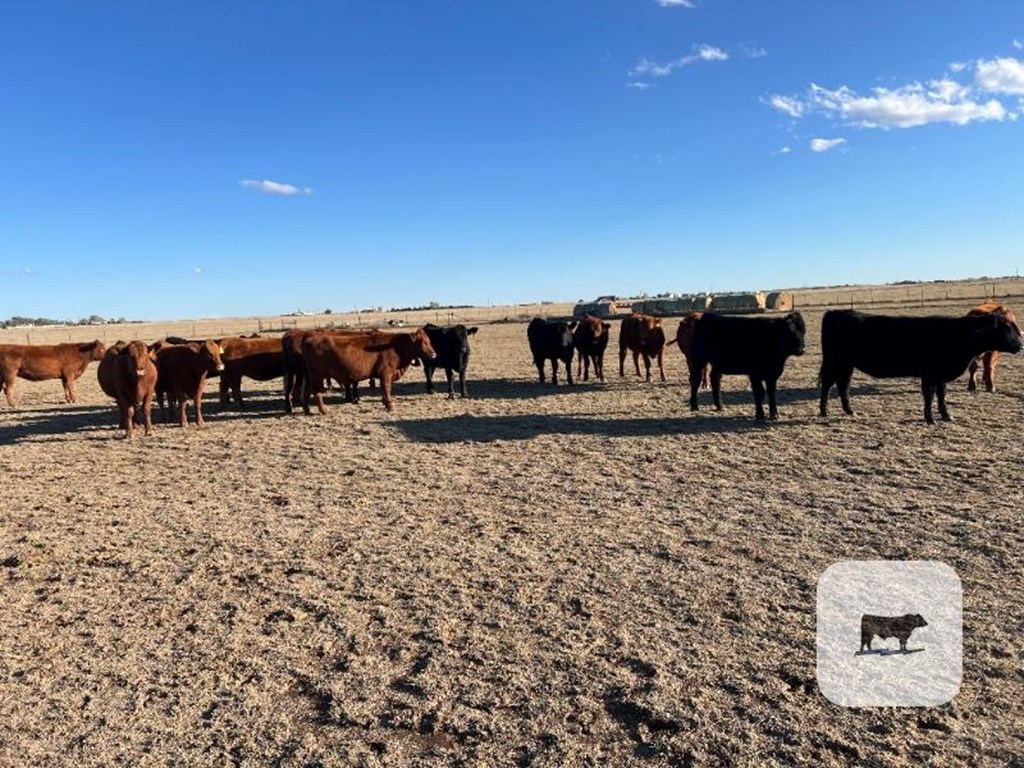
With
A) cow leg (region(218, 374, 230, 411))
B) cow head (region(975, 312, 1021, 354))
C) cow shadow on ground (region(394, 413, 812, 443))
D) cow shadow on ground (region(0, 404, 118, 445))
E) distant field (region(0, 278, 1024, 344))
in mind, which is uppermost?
distant field (region(0, 278, 1024, 344))

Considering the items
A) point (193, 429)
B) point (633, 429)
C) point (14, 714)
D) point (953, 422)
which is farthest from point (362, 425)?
point (953, 422)

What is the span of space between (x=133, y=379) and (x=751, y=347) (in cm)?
1002

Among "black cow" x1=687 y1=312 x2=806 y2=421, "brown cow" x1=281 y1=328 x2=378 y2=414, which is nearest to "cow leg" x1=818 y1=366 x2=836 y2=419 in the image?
"black cow" x1=687 y1=312 x2=806 y2=421

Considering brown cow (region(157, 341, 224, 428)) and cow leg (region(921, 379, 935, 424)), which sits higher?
brown cow (region(157, 341, 224, 428))

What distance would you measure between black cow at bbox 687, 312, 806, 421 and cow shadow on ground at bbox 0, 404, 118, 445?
1083 centimetres

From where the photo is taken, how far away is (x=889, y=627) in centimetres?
396

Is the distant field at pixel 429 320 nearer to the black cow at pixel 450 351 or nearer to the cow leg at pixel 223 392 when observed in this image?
the cow leg at pixel 223 392

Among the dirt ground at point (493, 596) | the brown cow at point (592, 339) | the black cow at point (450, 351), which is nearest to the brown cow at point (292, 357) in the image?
the black cow at point (450, 351)

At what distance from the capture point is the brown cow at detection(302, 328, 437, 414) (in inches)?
511

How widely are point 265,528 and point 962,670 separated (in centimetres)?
536

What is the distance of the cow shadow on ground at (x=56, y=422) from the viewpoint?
11.9 meters

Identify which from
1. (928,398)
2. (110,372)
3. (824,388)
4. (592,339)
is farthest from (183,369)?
(928,398)

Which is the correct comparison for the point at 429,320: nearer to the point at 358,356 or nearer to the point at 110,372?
the point at 358,356

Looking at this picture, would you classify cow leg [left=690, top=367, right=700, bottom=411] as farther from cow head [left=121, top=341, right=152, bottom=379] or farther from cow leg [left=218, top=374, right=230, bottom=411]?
cow leg [left=218, top=374, right=230, bottom=411]
